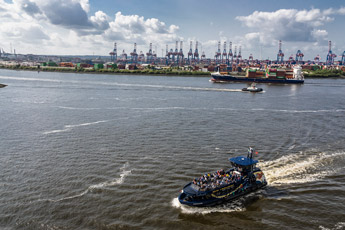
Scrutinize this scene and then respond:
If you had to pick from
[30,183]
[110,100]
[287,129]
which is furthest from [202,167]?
[110,100]

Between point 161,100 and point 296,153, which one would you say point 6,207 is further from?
point 161,100

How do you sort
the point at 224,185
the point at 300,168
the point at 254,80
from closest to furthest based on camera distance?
the point at 224,185 → the point at 300,168 → the point at 254,80

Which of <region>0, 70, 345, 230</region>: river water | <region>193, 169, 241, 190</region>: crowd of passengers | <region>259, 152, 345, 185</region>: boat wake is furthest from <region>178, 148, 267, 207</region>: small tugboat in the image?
<region>259, 152, 345, 185</region>: boat wake

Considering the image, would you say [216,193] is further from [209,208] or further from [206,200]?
[209,208]

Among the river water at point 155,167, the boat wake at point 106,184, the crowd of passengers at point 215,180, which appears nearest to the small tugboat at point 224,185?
the crowd of passengers at point 215,180

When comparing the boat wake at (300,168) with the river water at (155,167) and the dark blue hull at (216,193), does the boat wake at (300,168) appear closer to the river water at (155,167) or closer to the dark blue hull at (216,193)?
the river water at (155,167)

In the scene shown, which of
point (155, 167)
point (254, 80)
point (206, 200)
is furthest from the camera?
point (254, 80)

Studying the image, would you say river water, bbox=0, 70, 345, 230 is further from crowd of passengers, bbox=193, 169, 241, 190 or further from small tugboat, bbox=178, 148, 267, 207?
crowd of passengers, bbox=193, 169, 241, 190

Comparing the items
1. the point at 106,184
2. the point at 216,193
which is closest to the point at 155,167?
the point at 106,184
